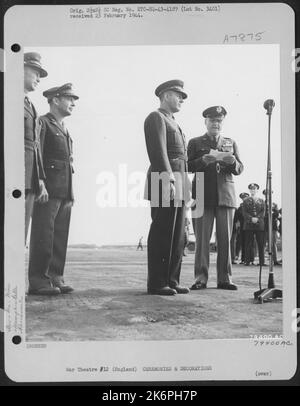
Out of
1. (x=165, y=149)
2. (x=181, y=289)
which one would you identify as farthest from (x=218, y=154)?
(x=181, y=289)

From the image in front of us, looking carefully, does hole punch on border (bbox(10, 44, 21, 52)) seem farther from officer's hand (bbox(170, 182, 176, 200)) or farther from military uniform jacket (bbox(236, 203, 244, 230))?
military uniform jacket (bbox(236, 203, 244, 230))

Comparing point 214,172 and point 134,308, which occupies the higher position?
point 214,172

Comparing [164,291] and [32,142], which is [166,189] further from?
[32,142]

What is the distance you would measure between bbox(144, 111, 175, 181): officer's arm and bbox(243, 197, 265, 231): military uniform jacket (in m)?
0.21

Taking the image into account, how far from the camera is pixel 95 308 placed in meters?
1.33

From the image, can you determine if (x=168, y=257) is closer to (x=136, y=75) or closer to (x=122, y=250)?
(x=122, y=250)

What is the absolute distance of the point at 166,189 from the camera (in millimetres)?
1343

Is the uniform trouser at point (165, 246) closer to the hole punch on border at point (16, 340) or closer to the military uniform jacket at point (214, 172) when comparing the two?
the military uniform jacket at point (214, 172)

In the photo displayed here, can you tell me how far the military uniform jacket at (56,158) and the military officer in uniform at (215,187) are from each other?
12.8 inches

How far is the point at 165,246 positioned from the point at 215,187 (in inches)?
8.1

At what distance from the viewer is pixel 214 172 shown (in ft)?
4.46

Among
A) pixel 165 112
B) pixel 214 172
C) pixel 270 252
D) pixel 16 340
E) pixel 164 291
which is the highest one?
pixel 165 112

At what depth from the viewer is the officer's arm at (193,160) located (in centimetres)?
135

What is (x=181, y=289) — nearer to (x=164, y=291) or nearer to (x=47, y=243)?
(x=164, y=291)
